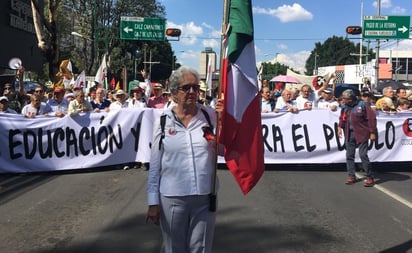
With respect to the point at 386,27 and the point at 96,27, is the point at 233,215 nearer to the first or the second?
the point at 386,27

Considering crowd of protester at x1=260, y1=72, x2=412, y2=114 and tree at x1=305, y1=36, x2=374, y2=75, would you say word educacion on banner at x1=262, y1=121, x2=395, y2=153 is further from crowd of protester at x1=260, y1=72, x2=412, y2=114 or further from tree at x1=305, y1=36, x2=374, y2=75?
tree at x1=305, y1=36, x2=374, y2=75

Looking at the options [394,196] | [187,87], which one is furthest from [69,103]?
[187,87]

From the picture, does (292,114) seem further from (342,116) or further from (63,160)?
(63,160)

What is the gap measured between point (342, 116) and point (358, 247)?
4382 mm

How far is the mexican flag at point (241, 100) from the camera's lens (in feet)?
11.9

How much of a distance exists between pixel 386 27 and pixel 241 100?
25.2 meters

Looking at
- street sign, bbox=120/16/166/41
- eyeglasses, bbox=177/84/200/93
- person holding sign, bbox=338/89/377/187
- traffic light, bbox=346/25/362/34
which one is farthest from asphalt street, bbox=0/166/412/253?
street sign, bbox=120/16/166/41

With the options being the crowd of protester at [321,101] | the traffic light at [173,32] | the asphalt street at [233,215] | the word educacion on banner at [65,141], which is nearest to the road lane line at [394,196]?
the asphalt street at [233,215]

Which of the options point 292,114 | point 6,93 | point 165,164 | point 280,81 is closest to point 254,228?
point 165,164

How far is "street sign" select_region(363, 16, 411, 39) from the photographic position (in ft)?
85.7

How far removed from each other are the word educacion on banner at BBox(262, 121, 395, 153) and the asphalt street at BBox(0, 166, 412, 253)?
3.73 ft

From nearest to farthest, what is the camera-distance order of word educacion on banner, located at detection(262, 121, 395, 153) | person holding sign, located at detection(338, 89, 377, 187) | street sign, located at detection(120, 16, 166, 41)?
person holding sign, located at detection(338, 89, 377, 187) → word educacion on banner, located at detection(262, 121, 395, 153) → street sign, located at detection(120, 16, 166, 41)

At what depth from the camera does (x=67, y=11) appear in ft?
153

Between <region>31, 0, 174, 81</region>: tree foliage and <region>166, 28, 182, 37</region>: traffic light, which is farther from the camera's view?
<region>31, 0, 174, 81</region>: tree foliage
